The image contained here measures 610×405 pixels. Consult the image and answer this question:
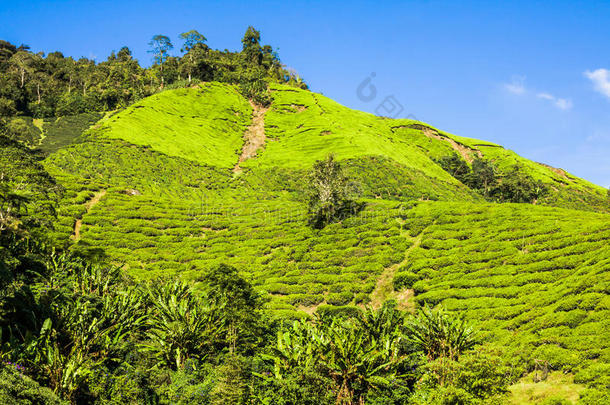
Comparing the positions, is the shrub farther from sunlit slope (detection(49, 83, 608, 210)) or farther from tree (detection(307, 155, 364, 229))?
sunlit slope (detection(49, 83, 608, 210))

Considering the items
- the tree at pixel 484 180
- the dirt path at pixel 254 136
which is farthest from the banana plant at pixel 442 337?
the tree at pixel 484 180

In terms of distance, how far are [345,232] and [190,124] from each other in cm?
6947

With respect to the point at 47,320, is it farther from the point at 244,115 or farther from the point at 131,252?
the point at 244,115

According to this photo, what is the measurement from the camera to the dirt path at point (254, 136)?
98.4 meters

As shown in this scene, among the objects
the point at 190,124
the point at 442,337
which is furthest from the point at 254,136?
the point at 442,337

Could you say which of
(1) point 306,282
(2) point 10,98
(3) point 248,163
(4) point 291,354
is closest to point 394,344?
(4) point 291,354

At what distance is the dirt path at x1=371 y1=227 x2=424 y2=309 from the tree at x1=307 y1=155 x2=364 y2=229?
13960 millimetres

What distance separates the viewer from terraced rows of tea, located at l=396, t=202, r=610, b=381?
79.1ft

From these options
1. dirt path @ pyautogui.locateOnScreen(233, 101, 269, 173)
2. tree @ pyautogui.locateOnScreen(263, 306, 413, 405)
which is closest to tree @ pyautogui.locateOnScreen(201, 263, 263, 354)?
tree @ pyautogui.locateOnScreen(263, 306, 413, 405)

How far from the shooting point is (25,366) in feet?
63.2

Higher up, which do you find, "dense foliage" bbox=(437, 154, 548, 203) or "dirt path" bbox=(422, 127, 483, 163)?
"dirt path" bbox=(422, 127, 483, 163)

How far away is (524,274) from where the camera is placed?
1328 inches

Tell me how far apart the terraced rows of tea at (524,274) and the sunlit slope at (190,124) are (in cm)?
5734

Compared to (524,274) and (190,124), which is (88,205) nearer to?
(524,274)
